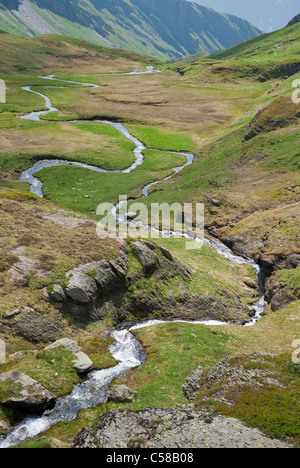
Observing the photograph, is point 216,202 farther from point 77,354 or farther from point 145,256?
point 77,354

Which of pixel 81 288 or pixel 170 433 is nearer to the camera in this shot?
pixel 170 433

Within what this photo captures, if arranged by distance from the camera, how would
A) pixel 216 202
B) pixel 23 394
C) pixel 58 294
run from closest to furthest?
pixel 23 394 < pixel 58 294 < pixel 216 202

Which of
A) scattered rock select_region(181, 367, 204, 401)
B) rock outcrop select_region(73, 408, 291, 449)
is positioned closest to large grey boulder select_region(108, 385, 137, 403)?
rock outcrop select_region(73, 408, 291, 449)

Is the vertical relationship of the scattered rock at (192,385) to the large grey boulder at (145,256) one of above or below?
below

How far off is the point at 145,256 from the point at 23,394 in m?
21.6

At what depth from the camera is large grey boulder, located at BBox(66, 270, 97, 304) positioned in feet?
101

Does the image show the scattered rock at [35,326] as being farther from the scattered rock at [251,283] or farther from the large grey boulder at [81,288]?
the scattered rock at [251,283]

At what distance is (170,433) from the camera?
17.7m

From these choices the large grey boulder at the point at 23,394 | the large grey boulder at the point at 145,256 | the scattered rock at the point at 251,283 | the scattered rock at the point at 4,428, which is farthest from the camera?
the scattered rock at the point at 251,283

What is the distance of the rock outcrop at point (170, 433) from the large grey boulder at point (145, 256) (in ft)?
67.8

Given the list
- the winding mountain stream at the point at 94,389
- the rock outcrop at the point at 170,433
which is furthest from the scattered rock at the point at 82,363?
the rock outcrop at the point at 170,433

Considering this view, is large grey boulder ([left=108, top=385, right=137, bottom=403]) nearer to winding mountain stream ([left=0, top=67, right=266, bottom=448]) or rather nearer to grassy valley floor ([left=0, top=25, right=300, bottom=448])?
grassy valley floor ([left=0, top=25, right=300, bottom=448])

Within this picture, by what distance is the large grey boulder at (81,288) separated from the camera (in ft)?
101

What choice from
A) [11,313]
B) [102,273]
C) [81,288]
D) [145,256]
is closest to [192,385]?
[81,288]
